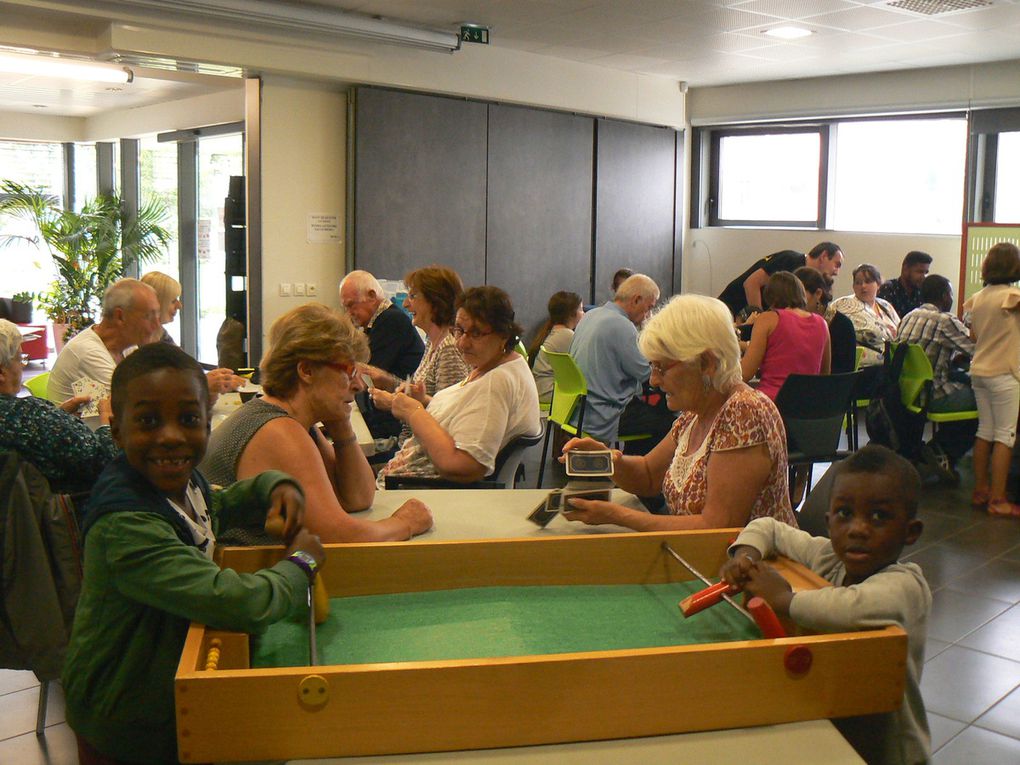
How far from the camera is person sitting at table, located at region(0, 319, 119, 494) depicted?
2.62m

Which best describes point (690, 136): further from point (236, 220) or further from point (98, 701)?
point (98, 701)

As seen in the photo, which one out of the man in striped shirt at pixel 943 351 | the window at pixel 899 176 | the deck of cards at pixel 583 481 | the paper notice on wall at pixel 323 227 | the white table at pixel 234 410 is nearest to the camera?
the deck of cards at pixel 583 481

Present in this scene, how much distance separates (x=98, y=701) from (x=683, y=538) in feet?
3.58

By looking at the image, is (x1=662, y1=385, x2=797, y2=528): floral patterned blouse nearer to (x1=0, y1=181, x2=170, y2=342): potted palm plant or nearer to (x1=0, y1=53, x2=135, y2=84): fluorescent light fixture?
(x1=0, y1=53, x2=135, y2=84): fluorescent light fixture

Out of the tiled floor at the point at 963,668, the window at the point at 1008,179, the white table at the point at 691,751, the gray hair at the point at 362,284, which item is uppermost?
the window at the point at 1008,179

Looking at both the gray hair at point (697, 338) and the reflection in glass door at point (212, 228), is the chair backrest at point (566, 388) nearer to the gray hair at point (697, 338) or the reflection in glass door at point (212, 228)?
the gray hair at point (697, 338)

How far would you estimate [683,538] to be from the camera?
6.45 ft

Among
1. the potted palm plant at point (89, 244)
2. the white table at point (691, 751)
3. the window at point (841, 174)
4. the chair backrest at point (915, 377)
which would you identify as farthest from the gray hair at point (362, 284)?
the potted palm plant at point (89, 244)

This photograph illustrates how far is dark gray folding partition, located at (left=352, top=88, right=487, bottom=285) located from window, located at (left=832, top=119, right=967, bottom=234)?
3769 mm

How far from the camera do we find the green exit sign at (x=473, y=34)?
7.43m

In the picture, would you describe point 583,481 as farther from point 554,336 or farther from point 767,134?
point 767,134

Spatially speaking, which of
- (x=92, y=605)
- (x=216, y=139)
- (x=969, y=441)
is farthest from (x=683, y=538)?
(x=216, y=139)

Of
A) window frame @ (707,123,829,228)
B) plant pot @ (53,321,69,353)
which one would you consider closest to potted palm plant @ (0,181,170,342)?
plant pot @ (53,321,69,353)

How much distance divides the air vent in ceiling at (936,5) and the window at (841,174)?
2.50 metres
